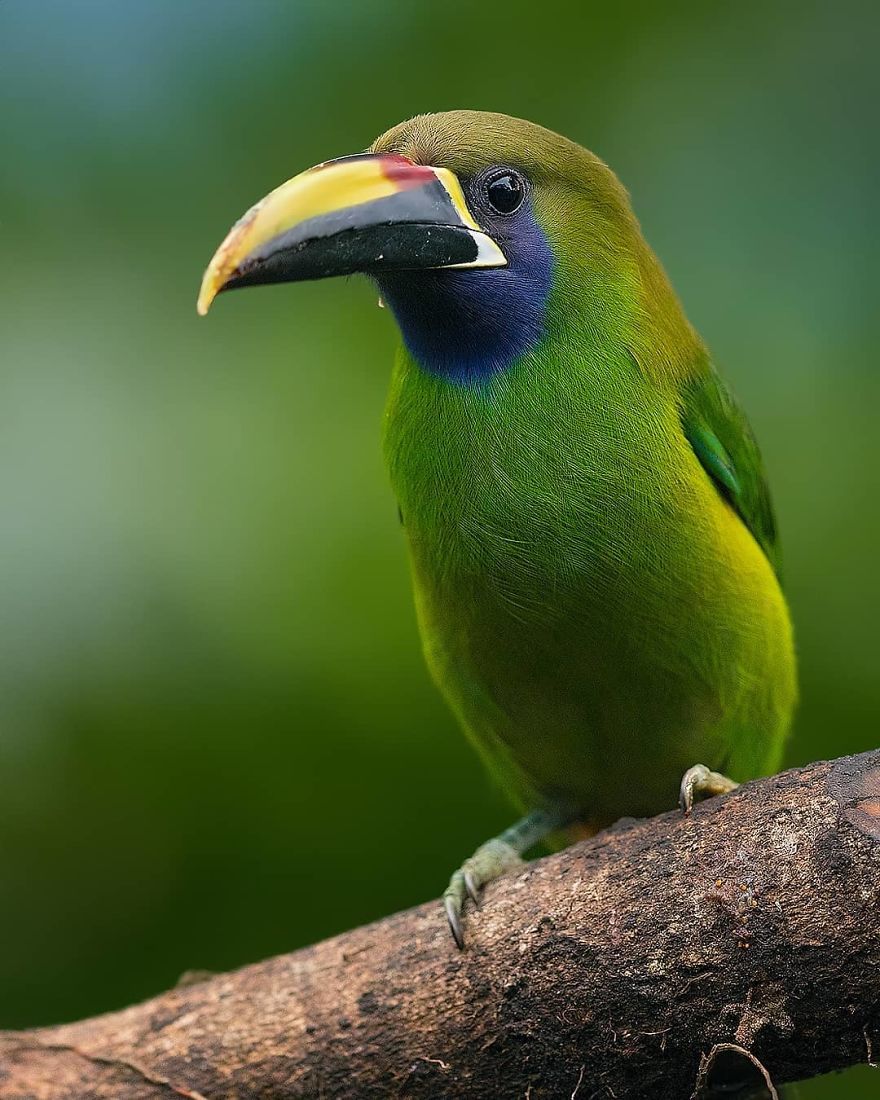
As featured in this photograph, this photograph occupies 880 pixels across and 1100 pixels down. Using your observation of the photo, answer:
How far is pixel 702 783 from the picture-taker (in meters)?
3.16

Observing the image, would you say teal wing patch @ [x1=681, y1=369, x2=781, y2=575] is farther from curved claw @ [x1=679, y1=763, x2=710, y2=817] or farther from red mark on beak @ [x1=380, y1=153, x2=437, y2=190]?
red mark on beak @ [x1=380, y1=153, x2=437, y2=190]

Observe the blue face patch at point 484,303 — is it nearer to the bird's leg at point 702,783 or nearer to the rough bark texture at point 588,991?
the bird's leg at point 702,783

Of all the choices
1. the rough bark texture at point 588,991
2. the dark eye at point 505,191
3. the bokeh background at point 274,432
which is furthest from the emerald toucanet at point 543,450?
the bokeh background at point 274,432

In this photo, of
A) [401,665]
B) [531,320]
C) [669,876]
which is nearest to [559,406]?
[531,320]

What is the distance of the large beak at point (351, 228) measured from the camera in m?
2.86

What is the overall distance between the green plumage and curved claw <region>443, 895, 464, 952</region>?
504mm

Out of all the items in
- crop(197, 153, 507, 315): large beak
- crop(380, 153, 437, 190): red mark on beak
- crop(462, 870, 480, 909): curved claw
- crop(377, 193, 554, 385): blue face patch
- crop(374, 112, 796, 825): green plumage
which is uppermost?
crop(380, 153, 437, 190): red mark on beak

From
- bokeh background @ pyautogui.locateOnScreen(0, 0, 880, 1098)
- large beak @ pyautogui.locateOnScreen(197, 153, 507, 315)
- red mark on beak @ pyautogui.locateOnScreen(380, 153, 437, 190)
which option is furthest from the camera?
bokeh background @ pyautogui.locateOnScreen(0, 0, 880, 1098)

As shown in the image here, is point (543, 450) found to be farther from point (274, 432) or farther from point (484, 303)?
point (274, 432)

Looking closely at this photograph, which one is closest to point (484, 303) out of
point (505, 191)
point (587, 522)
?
point (505, 191)

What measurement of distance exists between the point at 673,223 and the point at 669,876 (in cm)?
301

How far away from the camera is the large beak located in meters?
2.86

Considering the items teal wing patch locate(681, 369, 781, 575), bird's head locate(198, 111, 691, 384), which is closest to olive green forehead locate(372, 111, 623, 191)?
bird's head locate(198, 111, 691, 384)

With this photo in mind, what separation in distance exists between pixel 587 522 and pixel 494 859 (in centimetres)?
91
